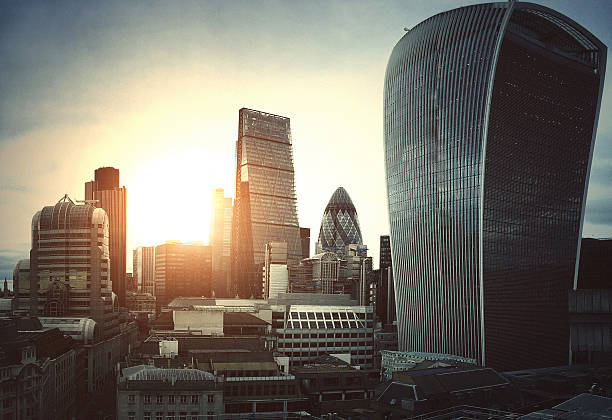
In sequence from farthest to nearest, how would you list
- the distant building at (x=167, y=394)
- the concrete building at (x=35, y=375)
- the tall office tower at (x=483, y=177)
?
the tall office tower at (x=483, y=177) → the concrete building at (x=35, y=375) → the distant building at (x=167, y=394)

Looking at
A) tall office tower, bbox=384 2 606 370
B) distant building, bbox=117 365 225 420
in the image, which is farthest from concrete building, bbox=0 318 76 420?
tall office tower, bbox=384 2 606 370

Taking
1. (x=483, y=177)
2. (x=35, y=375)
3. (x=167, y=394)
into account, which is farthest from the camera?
(x=483, y=177)

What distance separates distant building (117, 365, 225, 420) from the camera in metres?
109

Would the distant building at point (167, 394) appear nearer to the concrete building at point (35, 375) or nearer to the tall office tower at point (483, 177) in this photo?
the concrete building at point (35, 375)

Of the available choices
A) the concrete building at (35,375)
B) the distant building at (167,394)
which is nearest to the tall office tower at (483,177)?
the distant building at (167,394)

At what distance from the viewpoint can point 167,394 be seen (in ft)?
362

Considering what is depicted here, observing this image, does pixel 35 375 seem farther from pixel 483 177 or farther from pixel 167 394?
pixel 483 177

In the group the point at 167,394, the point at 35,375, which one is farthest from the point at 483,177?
the point at 35,375

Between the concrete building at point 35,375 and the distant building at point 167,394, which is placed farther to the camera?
the concrete building at point 35,375

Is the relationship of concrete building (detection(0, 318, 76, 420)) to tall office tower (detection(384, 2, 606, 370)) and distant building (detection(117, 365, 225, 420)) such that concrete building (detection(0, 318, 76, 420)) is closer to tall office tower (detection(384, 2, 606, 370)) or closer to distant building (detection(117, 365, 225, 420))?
distant building (detection(117, 365, 225, 420))

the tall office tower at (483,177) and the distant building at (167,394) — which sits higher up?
the tall office tower at (483,177)

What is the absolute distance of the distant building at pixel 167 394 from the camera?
109125 millimetres

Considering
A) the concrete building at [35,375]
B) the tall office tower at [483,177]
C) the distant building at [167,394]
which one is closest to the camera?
the distant building at [167,394]

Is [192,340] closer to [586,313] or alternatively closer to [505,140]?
[586,313]
